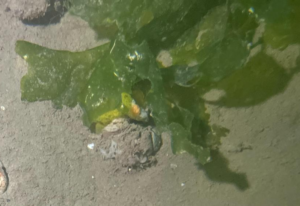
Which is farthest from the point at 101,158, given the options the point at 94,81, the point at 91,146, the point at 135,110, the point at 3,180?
the point at 3,180

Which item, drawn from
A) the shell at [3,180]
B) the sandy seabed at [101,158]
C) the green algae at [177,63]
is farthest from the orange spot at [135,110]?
the shell at [3,180]

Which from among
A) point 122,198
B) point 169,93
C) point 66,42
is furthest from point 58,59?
point 122,198

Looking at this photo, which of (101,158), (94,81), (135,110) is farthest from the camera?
(101,158)

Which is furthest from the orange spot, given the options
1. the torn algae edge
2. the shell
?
the shell

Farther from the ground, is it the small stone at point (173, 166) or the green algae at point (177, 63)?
the green algae at point (177, 63)

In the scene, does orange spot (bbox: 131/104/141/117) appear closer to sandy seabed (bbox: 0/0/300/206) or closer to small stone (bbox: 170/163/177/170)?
sandy seabed (bbox: 0/0/300/206)

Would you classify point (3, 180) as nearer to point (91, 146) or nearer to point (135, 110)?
point (91, 146)

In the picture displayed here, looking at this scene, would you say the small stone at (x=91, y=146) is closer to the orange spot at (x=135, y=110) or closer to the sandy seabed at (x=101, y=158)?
the sandy seabed at (x=101, y=158)
